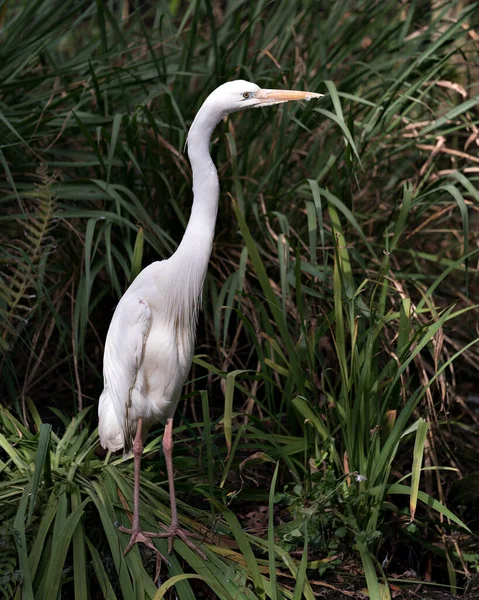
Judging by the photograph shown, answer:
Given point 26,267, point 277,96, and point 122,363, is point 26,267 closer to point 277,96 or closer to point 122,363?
point 122,363

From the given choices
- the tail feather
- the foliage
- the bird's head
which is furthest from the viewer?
the tail feather

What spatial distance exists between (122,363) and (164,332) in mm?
154

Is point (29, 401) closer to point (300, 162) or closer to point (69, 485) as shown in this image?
point (69, 485)

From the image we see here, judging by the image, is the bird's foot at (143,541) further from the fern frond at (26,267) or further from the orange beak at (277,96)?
the orange beak at (277,96)

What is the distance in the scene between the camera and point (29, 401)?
278 centimetres

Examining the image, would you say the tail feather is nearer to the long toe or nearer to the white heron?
the white heron

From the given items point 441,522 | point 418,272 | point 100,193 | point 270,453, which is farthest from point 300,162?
point 441,522

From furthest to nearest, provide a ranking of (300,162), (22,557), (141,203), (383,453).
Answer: (300,162)
(141,203)
(383,453)
(22,557)

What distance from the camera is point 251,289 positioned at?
9.91 feet

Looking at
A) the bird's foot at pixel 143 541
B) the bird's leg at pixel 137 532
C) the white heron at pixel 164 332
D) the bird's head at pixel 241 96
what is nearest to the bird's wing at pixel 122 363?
the white heron at pixel 164 332

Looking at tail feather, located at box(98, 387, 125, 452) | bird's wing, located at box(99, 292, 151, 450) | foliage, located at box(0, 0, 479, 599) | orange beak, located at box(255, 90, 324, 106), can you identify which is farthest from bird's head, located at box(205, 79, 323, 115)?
tail feather, located at box(98, 387, 125, 452)

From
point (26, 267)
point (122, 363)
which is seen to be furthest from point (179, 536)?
point (26, 267)

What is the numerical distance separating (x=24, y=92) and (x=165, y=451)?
1.57 metres

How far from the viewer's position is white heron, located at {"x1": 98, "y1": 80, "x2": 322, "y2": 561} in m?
2.23
